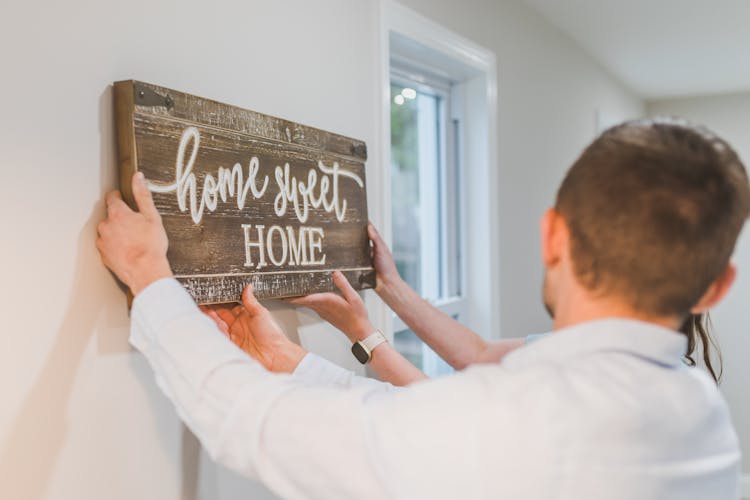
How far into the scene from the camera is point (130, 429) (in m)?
1.07

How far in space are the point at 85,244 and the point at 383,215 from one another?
0.86 m

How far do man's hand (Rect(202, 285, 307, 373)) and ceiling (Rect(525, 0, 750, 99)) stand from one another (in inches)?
79.3

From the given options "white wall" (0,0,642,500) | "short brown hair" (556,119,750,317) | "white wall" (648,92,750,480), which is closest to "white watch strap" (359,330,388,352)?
"white wall" (0,0,642,500)

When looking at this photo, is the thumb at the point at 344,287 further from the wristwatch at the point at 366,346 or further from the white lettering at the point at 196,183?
the white lettering at the point at 196,183

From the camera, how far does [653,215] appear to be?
0.79 metres

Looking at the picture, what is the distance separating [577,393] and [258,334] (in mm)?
609

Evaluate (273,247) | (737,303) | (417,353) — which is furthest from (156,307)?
(737,303)

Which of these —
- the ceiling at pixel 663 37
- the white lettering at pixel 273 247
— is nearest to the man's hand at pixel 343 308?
the white lettering at pixel 273 247

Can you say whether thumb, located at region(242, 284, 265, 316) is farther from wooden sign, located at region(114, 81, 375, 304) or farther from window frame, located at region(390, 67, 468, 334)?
window frame, located at region(390, 67, 468, 334)

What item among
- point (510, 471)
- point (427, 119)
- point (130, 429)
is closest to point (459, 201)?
point (427, 119)

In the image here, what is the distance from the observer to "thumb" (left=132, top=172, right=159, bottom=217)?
0.99 m

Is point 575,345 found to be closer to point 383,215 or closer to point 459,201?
point 383,215

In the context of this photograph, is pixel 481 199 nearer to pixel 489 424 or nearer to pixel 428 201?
pixel 428 201

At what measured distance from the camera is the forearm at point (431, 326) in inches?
65.2
